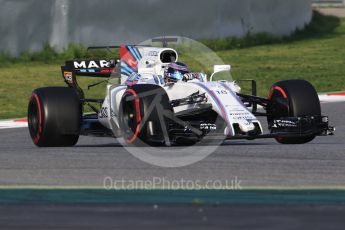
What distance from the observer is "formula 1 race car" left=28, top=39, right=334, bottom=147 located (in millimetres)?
12922

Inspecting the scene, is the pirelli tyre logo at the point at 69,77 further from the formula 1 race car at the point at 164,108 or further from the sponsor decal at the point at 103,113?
the sponsor decal at the point at 103,113

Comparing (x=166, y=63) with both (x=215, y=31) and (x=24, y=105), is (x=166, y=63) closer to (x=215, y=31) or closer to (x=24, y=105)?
(x=24, y=105)

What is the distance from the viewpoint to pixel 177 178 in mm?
10398

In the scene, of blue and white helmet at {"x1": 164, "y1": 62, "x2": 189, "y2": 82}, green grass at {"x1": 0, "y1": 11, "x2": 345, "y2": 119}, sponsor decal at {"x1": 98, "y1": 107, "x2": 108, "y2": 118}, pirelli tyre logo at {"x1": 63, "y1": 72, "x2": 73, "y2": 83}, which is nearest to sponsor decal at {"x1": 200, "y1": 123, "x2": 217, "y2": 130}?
blue and white helmet at {"x1": 164, "y1": 62, "x2": 189, "y2": 82}

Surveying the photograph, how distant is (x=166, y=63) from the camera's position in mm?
14375

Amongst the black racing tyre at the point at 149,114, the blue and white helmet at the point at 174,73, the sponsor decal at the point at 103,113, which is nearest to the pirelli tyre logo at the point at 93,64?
the sponsor decal at the point at 103,113

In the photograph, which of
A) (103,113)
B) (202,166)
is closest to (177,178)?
(202,166)

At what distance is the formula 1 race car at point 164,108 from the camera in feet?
42.4

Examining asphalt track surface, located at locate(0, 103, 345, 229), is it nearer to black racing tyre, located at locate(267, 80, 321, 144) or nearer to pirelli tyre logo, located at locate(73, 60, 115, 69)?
black racing tyre, located at locate(267, 80, 321, 144)

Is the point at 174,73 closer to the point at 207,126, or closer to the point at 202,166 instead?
the point at 207,126

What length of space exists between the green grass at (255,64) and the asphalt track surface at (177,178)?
24.8 ft

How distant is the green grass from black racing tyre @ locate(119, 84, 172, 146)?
7289 mm
